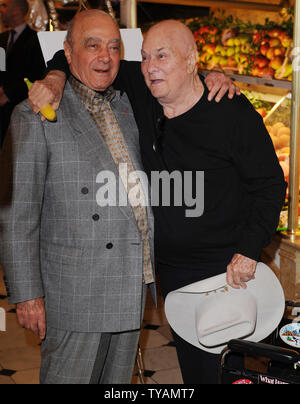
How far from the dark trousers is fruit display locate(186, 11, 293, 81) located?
2.27 metres

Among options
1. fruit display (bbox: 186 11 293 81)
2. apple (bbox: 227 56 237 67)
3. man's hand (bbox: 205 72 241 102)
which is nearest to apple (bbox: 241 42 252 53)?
fruit display (bbox: 186 11 293 81)

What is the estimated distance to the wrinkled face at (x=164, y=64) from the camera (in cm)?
228

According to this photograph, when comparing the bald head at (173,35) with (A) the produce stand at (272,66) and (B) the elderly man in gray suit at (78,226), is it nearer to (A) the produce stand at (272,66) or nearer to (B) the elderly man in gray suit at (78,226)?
(B) the elderly man in gray suit at (78,226)

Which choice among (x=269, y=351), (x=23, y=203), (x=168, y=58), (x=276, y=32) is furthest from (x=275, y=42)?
(x=269, y=351)

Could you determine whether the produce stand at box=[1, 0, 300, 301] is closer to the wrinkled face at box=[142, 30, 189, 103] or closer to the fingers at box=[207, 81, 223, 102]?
the wrinkled face at box=[142, 30, 189, 103]

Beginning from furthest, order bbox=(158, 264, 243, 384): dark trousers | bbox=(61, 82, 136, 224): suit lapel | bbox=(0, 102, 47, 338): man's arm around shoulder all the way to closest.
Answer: bbox=(158, 264, 243, 384): dark trousers → bbox=(61, 82, 136, 224): suit lapel → bbox=(0, 102, 47, 338): man's arm around shoulder

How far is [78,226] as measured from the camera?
2219mm

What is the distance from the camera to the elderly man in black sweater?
229 cm

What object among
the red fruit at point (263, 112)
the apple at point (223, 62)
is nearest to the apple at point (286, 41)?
the red fruit at point (263, 112)

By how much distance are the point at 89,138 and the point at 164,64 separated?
0.42 meters

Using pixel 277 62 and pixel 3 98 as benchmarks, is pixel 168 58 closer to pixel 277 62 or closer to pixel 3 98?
pixel 277 62

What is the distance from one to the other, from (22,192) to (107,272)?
0.46m

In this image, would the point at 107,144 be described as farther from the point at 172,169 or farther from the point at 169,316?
the point at 169,316

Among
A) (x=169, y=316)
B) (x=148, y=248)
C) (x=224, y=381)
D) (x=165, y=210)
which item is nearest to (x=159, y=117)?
(x=165, y=210)
